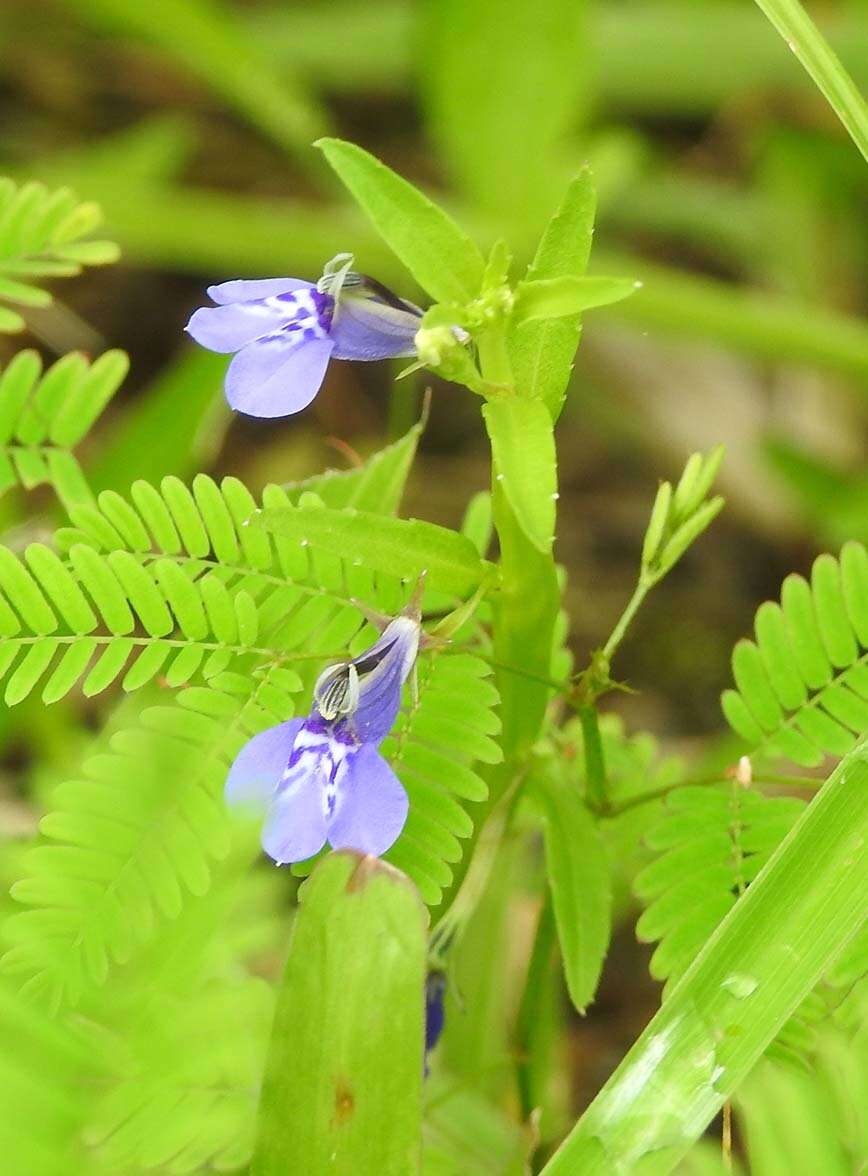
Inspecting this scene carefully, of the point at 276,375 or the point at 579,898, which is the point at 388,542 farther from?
the point at 579,898

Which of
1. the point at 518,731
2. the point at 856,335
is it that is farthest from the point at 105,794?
the point at 856,335

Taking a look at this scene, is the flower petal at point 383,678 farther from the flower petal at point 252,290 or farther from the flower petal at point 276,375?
the flower petal at point 252,290

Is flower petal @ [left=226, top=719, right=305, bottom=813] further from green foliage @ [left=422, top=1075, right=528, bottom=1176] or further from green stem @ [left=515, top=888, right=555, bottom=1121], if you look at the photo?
green foliage @ [left=422, top=1075, right=528, bottom=1176]

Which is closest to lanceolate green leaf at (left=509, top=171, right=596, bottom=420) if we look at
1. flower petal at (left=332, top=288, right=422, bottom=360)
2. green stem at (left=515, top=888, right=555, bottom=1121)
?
flower petal at (left=332, top=288, right=422, bottom=360)

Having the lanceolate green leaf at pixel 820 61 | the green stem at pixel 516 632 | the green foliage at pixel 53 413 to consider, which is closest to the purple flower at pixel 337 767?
the green stem at pixel 516 632

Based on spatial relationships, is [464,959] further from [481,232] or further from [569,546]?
[481,232]

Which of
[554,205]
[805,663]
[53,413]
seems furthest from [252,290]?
[554,205]

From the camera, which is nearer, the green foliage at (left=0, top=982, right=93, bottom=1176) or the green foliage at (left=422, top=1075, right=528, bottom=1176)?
the green foliage at (left=0, top=982, right=93, bottom=1176)
